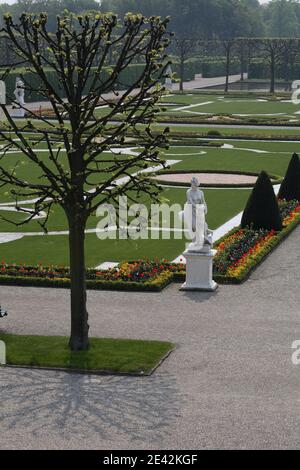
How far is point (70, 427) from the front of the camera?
51.8 feet

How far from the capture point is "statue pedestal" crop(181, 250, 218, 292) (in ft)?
82.5

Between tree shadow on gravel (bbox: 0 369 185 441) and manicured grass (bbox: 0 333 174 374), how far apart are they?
0.41m

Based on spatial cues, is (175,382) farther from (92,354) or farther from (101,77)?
(101,77)

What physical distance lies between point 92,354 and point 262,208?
13080mm

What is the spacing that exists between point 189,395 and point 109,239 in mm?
14296

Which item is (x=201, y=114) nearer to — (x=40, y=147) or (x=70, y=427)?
(x=40, y=147)

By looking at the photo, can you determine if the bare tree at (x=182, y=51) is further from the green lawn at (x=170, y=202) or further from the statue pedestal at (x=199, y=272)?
the statue pedestal at (x=199, y=272)

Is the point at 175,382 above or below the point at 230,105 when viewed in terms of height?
above

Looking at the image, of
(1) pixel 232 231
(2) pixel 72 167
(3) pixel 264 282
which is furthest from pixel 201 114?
(2) pixel 72 167

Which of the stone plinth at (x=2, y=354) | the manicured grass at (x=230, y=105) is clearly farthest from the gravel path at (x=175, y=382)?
the manicured grass at (x=230, y=105)

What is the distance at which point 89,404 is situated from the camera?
16875 mm

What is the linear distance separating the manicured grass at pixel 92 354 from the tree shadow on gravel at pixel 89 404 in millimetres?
408

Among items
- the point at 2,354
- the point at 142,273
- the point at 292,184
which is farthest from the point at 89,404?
the point at 292,184

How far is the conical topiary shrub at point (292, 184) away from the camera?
3703 cm
